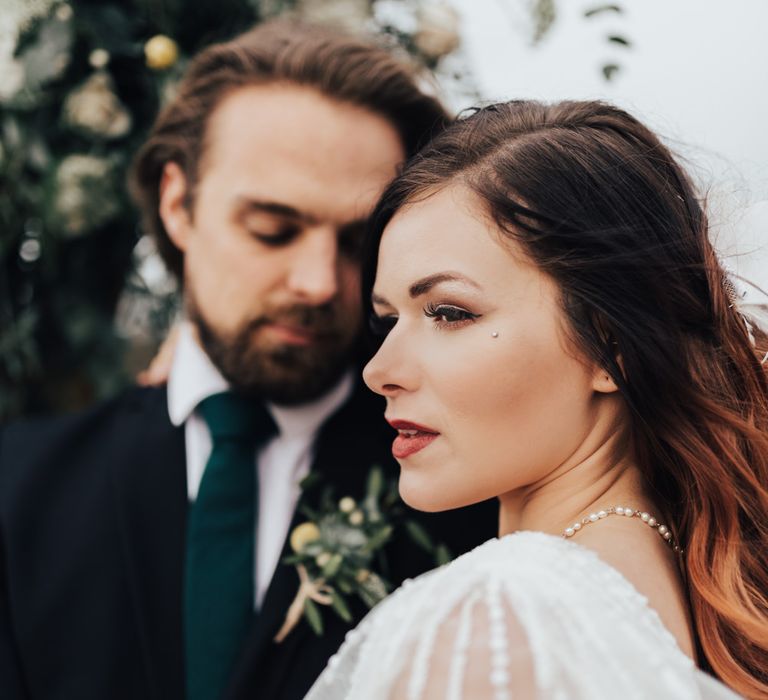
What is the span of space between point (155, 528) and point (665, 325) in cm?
136

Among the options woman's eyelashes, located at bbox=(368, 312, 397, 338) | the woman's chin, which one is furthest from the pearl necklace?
woman's eyelashes, located at bbox=(368, 312, 397, 338)

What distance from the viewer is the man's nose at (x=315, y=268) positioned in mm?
2168

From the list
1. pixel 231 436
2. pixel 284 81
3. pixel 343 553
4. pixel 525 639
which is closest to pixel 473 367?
pixel 525 639

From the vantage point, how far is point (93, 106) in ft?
7.73

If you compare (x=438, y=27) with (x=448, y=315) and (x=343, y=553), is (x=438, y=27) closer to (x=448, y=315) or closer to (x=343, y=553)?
(x=448, y=315)

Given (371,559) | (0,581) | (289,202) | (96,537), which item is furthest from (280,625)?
(289,202)

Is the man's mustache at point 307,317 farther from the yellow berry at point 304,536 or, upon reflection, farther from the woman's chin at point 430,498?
the woman's chin at point 430,498

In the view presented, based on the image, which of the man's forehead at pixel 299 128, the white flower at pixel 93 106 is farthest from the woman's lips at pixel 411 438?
the white flower at pixel 93 106

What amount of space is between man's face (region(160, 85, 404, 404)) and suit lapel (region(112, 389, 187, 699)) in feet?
0.82

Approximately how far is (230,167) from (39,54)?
22.2 inches

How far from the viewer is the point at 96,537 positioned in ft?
7.00

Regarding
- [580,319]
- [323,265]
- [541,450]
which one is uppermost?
[580,319]

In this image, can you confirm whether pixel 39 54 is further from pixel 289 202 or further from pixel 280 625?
pixel 280 625

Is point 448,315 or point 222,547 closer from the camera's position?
point 448,315
